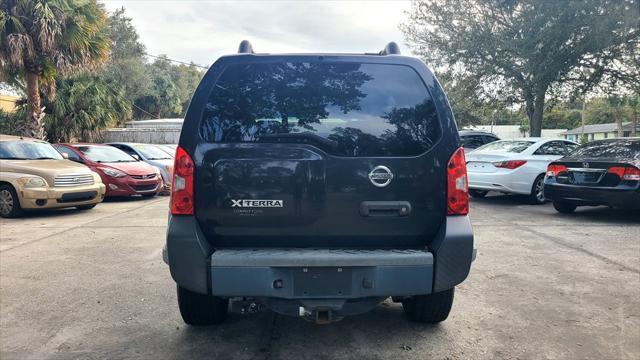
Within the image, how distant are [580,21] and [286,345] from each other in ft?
50.6

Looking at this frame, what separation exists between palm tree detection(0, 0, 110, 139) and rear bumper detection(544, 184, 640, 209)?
1310 centimetres

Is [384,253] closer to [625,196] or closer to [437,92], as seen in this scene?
[437,92]

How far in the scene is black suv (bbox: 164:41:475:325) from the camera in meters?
2.77

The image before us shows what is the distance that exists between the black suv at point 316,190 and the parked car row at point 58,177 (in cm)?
716

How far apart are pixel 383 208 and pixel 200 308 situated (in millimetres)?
1577

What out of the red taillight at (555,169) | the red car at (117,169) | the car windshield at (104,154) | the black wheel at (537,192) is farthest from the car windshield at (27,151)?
the black wheel at (537,192)

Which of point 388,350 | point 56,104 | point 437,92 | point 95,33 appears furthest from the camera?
point 56,104

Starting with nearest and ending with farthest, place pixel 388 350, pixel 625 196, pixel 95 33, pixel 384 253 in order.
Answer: pixel 384 253 < pixel 388 350 < pixel 625 196 < pixel 95 33

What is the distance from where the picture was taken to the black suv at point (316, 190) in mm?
2773

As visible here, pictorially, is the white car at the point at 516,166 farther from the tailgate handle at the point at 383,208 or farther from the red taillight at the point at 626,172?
the tailgate handle at the point at 383,208

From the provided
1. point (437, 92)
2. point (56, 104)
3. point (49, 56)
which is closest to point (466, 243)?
point (437, 92)

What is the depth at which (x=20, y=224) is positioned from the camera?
8.20 m

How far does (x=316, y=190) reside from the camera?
2844mm

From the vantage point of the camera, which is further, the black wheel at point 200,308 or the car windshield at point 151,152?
the car windshield at point 151,152
